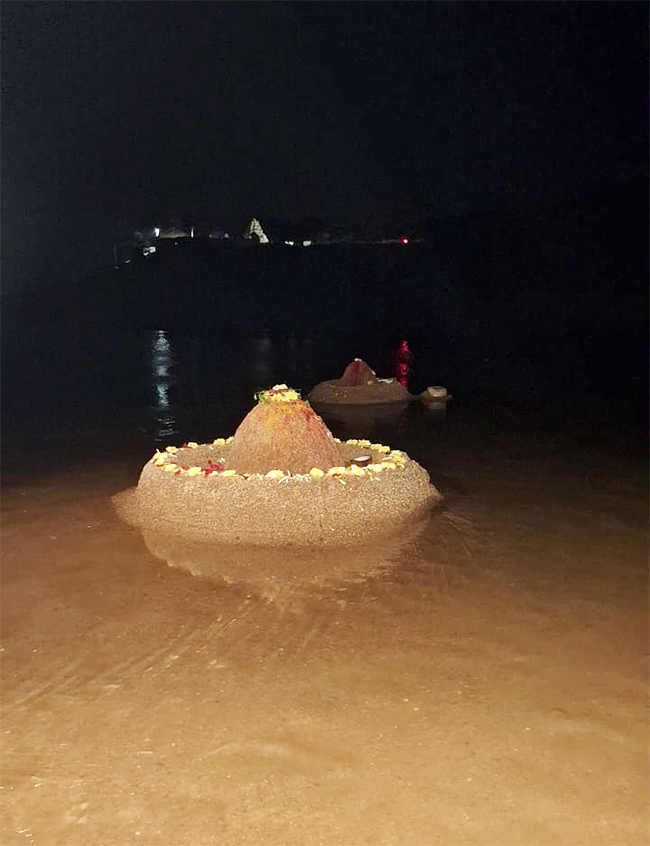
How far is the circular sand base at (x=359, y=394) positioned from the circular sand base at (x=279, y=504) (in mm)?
7021

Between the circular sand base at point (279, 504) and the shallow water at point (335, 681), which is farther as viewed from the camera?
the circular sand base at point (279, 504)

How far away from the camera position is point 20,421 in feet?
50.9

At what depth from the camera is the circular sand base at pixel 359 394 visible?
1583 centimetres

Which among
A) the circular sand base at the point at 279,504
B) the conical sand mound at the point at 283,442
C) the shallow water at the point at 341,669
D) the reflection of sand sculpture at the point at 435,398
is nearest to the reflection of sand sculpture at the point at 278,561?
the shallow water at the point at 341,669

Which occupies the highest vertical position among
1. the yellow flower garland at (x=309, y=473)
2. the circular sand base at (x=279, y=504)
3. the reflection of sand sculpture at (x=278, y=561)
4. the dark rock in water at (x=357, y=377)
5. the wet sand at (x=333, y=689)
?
the dark rock in water at (x=357, y=377)

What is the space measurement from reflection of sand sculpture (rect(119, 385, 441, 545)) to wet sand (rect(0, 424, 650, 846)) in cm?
40

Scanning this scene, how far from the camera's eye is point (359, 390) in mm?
15938

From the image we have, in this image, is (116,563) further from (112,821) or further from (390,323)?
Answer: (390,323)

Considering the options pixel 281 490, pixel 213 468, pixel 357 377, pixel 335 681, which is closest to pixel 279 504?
pixel 281 490

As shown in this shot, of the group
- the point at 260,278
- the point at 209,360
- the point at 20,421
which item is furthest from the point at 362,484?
the point at 260,278

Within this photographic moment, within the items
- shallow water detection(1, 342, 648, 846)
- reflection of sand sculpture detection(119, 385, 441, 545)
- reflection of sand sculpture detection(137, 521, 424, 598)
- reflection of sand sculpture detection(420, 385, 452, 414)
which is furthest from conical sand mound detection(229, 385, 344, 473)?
reflection of sand sculpture detection(420, 385, 452, 414)

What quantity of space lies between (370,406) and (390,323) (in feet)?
76.7

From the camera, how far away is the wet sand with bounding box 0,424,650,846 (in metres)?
4.02

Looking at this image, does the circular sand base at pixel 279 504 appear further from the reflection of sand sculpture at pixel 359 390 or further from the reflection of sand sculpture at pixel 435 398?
the reflection of sand sculpture at pixel 435 398
